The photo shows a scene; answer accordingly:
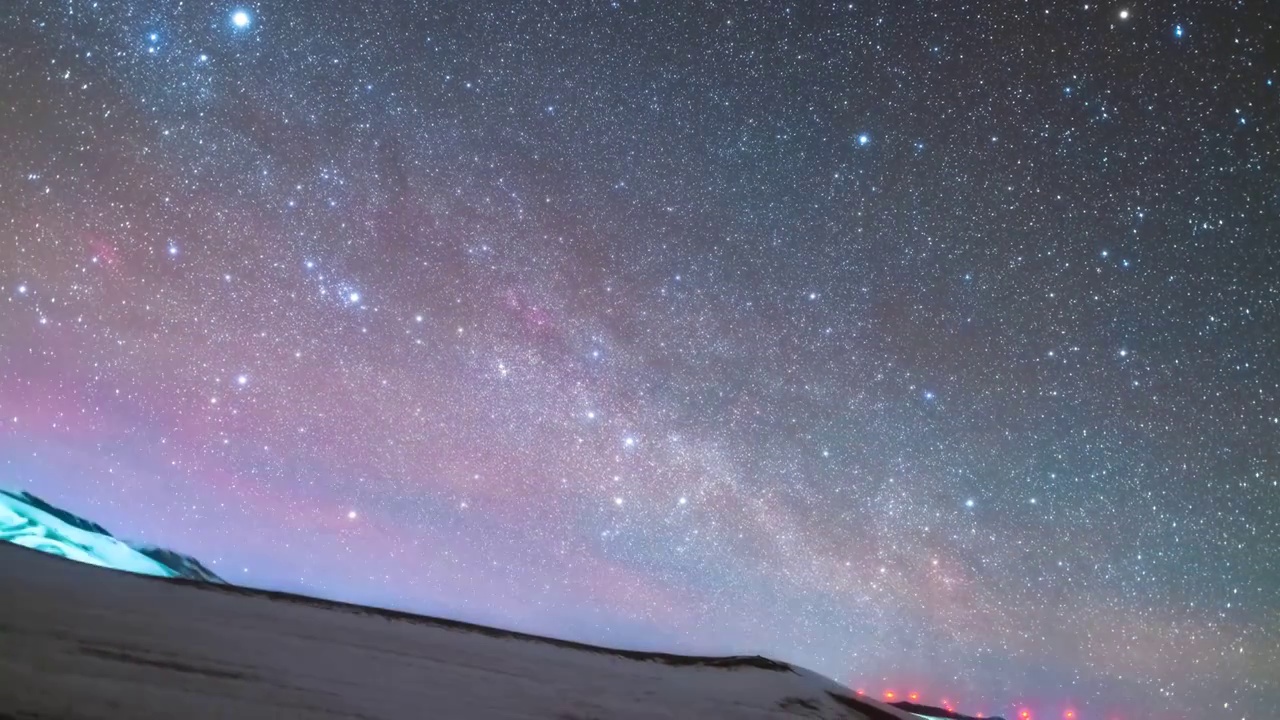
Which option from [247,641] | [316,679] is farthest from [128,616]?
[316,679]

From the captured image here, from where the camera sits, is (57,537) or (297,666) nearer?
(297,666)

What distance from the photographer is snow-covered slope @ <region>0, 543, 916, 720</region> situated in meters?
2.23

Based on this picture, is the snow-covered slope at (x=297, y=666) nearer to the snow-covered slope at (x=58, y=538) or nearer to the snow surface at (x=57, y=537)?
the snow-covered slope at (x=58, y=538)

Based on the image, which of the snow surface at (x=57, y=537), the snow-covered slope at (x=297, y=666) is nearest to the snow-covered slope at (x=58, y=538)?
the snow surface at (x=57, y=537)

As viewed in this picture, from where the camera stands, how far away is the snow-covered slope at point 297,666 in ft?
7.33

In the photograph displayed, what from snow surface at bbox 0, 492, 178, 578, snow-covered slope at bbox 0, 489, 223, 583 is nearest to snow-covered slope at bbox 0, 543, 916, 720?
snow-covered slope at bbox 0, 489, 223, 583

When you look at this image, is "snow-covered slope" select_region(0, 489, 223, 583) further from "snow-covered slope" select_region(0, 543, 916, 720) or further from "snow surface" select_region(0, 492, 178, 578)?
"snow-covered slope" select_region(0, 543, 916, 720)

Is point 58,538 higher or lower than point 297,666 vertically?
lower

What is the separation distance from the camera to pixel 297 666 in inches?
116

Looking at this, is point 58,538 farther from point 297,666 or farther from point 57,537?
point 297,666

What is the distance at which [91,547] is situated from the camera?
14.8 metres

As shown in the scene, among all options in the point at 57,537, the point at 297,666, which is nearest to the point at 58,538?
the point at 57,537

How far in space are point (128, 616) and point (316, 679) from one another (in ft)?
3.68

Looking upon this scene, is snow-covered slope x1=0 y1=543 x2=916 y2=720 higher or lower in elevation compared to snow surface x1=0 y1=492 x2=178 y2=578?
higher
